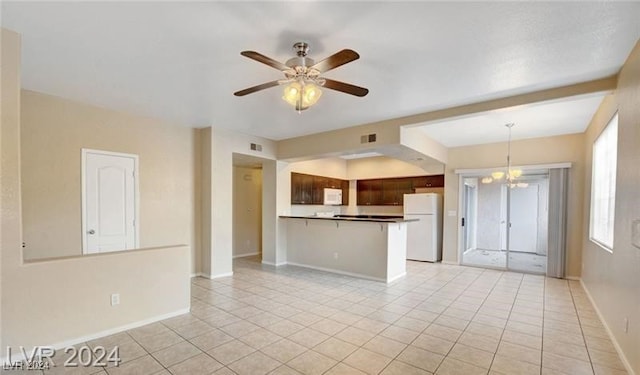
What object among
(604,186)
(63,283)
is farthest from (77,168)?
(604,186)

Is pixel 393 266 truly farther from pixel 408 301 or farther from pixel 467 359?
pixel 467 359

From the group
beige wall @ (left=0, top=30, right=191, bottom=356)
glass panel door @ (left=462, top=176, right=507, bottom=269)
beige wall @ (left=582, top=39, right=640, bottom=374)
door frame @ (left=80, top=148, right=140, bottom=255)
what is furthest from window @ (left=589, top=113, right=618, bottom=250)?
door frame @ (left=80, top=148, right=140, bottom=255)

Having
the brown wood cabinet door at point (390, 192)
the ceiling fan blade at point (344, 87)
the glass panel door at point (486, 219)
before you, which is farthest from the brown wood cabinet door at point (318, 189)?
the ceiling fan blade at point (344, 87)

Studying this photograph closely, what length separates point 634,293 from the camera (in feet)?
7.55

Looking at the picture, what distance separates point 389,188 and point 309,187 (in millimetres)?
2462

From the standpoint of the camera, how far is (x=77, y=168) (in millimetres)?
3879

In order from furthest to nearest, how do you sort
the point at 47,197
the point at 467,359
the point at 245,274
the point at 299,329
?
the point at 245,274
the point at 47,197
the point at 299,329
the point at 467,359

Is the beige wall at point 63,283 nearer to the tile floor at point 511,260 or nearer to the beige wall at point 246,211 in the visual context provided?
the beige wall at point 246,211

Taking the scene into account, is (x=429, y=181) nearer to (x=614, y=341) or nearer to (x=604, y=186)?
(x=604, y=186)

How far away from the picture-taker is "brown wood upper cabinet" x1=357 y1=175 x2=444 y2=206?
25.2 ft

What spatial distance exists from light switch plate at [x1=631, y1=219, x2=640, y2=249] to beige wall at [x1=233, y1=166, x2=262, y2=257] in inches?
267

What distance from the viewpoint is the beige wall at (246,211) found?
728 cm

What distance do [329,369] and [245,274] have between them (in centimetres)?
345

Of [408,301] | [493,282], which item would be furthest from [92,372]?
[493,282]
